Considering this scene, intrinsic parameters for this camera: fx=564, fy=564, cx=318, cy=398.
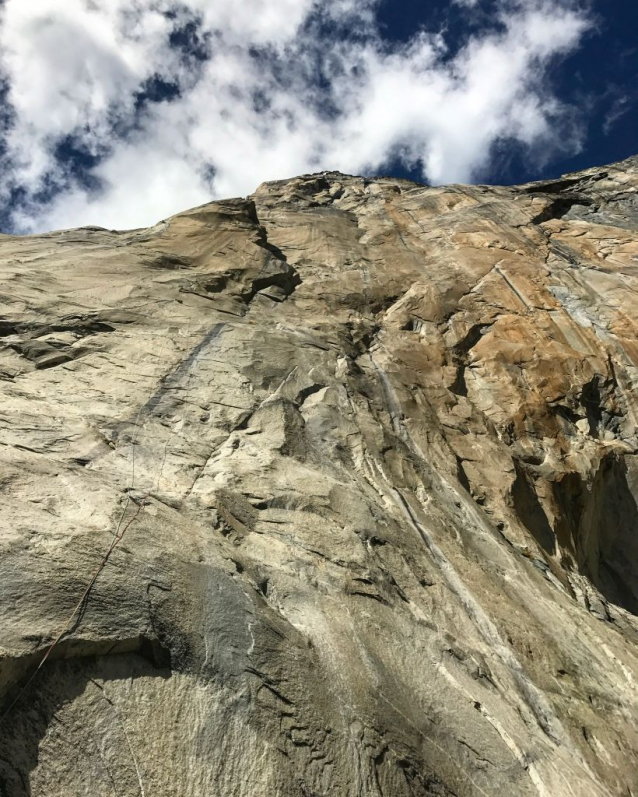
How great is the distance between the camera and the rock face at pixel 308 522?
14.0 feet

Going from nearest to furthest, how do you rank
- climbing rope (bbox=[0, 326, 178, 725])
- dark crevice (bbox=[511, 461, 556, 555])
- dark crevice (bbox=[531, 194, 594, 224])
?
1. climbing rope (bbox=[0, 326, 178, 725])
2. dark crevice (bbox=[511, 461, 556, 555])
3. dark crevice (bbox=[531, 194, 594, 224])

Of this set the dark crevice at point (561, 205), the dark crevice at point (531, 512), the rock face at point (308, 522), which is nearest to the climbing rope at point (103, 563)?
the rock face at point (308, 522)

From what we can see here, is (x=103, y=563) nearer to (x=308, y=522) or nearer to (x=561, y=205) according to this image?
(x=308, y=522)

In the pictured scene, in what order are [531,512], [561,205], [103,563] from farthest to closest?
[561,205] → [531,512] → [103,563]

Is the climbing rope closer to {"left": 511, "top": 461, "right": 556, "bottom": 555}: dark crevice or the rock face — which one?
the rock face

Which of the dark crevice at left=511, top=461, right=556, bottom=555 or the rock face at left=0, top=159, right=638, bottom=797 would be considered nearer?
the rock face at left=0, top=159, right=638, bottom=797

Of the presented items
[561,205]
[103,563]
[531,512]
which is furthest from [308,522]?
[561,205]

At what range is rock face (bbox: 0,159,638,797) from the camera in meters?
4.26

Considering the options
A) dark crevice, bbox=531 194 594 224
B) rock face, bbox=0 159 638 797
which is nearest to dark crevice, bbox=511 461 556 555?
rock face, bbox=0 159 638 797

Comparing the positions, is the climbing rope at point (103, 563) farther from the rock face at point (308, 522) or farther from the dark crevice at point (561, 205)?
the dark crevice at point (561, 205)

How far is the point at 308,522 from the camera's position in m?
6.67

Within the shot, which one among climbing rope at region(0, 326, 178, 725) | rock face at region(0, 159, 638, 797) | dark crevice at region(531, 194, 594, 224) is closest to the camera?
climbing rope at region(0, 326, 178, 725)

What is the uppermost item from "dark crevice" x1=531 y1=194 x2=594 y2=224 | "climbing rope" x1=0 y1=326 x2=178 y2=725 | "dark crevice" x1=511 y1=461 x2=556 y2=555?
"dark crevice" x1=531 y1=194 x2=594 y2=224

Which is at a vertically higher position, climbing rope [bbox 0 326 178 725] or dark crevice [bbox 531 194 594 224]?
dark crevice [bbox 531 194 594 224]
